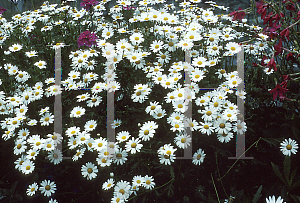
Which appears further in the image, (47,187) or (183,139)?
(47,187)

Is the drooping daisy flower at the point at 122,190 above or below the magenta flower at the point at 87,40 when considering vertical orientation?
below

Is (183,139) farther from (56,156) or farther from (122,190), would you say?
(56,156)

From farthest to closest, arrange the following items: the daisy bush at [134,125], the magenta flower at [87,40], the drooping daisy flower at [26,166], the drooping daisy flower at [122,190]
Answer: the magenta flower at [87,40]
the drooping daisy flower at [26,166]
the daisy bush at [134,125]
the drooping daisy flower at [122,190]

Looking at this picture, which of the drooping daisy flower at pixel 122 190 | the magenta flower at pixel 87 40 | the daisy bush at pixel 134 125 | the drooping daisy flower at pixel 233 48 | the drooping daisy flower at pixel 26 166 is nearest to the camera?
the drooping daisy flower at pixel 122 190

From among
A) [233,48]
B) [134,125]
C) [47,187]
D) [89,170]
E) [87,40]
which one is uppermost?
[87,40]

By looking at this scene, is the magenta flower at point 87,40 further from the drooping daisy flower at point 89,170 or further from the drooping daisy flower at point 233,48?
the drooping daisy flower at point 233,48

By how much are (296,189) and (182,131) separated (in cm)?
97

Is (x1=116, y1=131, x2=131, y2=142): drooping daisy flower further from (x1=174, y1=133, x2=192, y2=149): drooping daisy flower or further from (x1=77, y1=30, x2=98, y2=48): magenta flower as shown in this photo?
(x1=77, y1=30, x2=98, y2=48): magenta flower

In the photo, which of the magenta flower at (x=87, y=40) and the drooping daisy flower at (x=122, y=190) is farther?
the magenta flower at (x=87, y=40)

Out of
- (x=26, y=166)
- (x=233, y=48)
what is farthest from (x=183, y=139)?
(x=26, y=166)

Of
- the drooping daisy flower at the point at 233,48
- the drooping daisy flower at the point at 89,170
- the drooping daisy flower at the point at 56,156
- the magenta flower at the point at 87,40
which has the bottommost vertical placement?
the drooping daisy flower at the point at 89,170

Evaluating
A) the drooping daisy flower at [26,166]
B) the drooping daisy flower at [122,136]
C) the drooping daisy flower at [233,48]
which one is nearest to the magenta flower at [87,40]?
the drooping daisy flower at [122,136]

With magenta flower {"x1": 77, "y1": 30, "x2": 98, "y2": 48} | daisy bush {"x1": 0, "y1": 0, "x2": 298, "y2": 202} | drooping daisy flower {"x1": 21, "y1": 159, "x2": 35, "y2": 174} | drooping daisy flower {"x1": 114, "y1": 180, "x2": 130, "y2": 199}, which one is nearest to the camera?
drooping daisy flower {"x1": 114, "y1": 180, "x2": 130, "y2": 199}

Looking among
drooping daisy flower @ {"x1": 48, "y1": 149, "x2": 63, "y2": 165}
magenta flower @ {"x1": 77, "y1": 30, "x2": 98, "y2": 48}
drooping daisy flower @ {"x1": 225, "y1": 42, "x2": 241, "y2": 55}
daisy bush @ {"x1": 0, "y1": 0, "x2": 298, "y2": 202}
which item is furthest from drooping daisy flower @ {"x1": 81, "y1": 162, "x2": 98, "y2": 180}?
drooping daisy flower @ {"x1": 225, "y1": 42, "x2": 241, "y2": 55}
